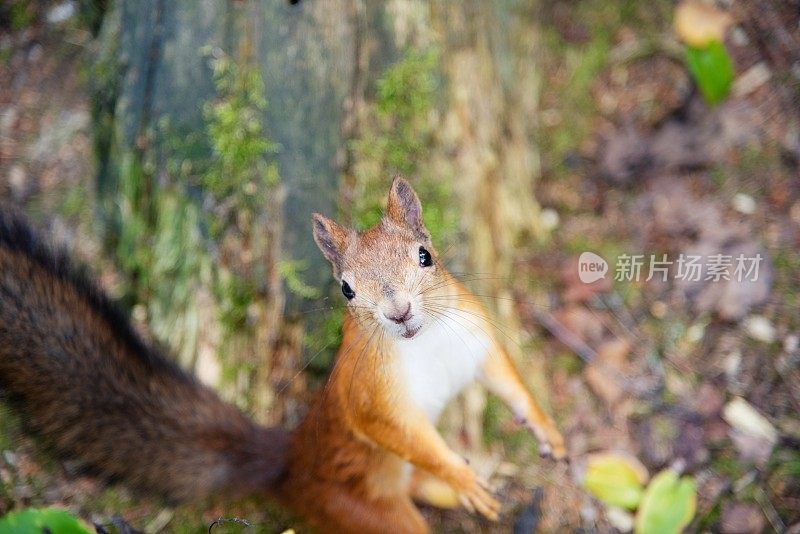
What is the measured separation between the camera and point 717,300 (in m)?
2.85

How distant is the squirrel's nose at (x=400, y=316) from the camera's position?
1.50 metres

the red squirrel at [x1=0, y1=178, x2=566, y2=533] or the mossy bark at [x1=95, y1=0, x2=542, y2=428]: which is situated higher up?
the mossy bark at [x1=95, y1=0, x2=542, y2=428]

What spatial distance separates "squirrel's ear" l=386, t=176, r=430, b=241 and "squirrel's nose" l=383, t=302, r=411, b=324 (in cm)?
18

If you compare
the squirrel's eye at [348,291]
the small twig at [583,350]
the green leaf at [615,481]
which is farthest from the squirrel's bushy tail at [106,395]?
the small twig at [583,350]

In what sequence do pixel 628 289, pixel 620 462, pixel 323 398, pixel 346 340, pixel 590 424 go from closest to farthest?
pixel 346 340 < pixel 323 398 < pixel 620 462 < pixel 590 424 < pixel 628 289

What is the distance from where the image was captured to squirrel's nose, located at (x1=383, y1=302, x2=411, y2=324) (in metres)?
1.50

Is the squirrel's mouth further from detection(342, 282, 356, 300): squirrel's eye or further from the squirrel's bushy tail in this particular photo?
the squirrel's bushy tail

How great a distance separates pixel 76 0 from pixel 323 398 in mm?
2083

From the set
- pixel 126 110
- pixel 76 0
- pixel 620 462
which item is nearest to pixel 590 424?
pixel 620 462

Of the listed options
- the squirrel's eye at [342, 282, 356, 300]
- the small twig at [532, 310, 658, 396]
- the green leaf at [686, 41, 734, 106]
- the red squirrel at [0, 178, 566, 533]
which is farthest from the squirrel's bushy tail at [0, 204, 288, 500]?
the green leaf at [686, 41, 734, 106]

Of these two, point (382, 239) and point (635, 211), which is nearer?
point (382, 239)

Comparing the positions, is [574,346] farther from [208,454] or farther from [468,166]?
[208,454]

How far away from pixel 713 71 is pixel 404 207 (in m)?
2.09

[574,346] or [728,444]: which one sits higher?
[574,346]
